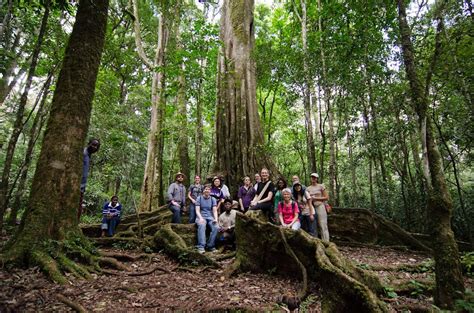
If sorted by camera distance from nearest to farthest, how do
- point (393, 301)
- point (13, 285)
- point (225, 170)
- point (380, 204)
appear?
point (13, 285), point (393, 301), point (225, 170), point (380, 204)

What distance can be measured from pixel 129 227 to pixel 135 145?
6382mm

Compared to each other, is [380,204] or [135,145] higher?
[135,145]

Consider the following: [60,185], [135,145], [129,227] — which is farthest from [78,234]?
[135,145]

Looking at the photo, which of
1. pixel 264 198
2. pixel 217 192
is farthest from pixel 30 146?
pixel 264 198

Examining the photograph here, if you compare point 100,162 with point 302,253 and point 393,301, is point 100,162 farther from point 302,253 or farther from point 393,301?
point 393,301

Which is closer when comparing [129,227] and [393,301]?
[393,301]

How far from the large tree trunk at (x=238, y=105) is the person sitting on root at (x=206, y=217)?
5.12ft

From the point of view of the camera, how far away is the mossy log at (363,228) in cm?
761

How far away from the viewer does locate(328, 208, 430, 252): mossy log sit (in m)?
7.61

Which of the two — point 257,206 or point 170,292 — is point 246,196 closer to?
point 257,206

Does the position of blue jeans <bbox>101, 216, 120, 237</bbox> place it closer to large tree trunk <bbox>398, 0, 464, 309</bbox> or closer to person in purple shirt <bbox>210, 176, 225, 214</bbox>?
person in purple shirt <bbox>210, 176, 225, 214</bbox>

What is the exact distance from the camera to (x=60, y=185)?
4.31 m

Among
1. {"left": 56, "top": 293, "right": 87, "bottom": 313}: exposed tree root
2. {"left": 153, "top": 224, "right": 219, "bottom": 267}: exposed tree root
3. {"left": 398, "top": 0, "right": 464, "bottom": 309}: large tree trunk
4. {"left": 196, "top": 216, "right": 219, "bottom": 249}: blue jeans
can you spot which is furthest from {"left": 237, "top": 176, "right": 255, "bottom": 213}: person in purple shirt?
{"left": 56, "top": 293, "right": 87, "bottom": 313}: exposed tree root

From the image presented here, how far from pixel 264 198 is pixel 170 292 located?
3536 millimetres
